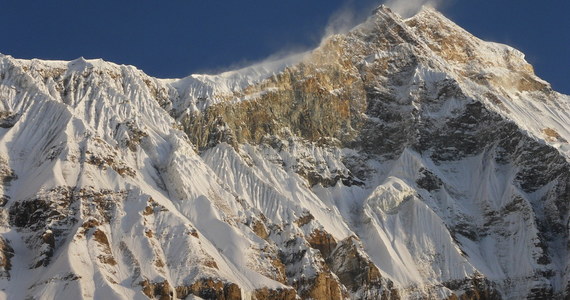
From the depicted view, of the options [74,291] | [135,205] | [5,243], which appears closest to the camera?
[74,291]

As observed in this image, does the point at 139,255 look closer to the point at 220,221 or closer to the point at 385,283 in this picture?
the point at 220,221

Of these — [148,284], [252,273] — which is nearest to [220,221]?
[252,273]

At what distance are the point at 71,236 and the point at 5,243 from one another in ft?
33.3

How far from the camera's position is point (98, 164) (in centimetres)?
A: 19675

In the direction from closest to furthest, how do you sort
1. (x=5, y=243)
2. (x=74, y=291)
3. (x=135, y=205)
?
1. (x=74, y=291)
2. (x=5, y=243)
3. (x=135, y=205)

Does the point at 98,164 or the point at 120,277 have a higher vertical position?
the point at 98,164

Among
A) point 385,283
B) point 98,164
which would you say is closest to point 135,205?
point 98,164

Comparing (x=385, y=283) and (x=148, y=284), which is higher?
(x=385, y=283)

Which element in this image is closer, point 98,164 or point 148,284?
point 148,284

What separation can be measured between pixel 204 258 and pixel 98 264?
56.3 ft

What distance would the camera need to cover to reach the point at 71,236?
582ft

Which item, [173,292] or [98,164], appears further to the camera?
[98,164]

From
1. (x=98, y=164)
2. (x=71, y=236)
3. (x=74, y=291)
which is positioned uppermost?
(x=98, y=164)

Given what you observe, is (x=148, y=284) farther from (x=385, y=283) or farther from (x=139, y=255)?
(x=385, y=283)
